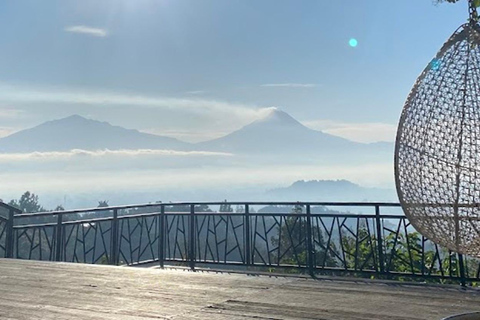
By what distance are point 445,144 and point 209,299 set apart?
1.37m

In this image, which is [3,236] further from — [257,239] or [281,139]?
[281,139]

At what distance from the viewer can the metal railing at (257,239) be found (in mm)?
4695

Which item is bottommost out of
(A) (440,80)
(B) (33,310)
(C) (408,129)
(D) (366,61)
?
(B) (33,310)

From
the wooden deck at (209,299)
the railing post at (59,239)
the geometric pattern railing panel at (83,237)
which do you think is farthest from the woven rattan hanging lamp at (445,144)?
the geometric pattern railing panel at (83,237)

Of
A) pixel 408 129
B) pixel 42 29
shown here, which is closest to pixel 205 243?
pixel 408 129

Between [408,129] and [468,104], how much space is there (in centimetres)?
27

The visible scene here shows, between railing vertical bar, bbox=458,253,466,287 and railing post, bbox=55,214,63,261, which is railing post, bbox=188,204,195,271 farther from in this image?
railing vertical bar, bbox=458,253,466,287

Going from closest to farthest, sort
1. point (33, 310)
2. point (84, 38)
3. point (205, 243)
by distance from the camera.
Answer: point (33, 310)
point (205, 243)
point (84, 38)

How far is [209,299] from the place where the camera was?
2482 mm

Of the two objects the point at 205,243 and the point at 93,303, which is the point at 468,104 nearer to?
the point at 93,303

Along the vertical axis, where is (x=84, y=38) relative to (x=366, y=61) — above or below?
above

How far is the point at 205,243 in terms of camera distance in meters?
6.40

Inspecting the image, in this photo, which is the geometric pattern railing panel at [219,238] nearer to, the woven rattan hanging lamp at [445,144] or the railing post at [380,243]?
the railing post at [380,243]

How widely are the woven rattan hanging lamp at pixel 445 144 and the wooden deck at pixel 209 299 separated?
0.43m
